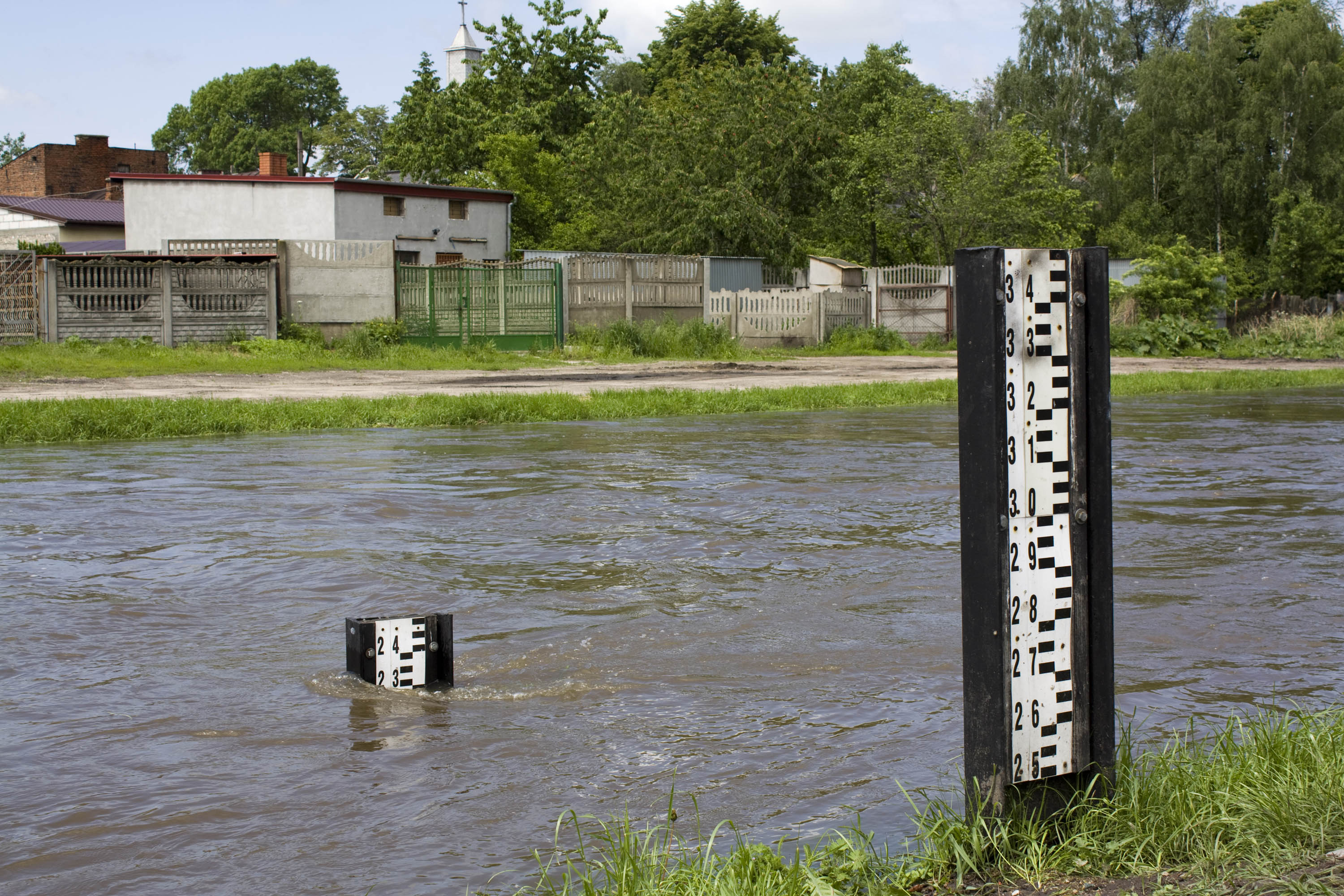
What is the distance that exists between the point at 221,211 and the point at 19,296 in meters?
11.0

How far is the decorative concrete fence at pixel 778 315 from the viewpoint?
106 ft

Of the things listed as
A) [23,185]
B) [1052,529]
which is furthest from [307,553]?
[23,185]

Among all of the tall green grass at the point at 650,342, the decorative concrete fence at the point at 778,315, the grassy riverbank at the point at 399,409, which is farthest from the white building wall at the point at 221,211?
the grassy riverbank at the point at 399,409

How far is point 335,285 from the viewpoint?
2683 cm

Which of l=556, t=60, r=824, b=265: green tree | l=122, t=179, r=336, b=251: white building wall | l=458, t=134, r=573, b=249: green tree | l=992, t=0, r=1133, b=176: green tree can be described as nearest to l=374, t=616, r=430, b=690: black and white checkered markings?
l=122, t=179, r=336, b=251: white building wall

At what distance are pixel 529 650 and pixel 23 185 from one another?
2614 inches

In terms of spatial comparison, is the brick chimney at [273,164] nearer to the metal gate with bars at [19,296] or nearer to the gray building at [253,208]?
the gray building at [253,208]

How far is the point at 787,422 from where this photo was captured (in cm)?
1580

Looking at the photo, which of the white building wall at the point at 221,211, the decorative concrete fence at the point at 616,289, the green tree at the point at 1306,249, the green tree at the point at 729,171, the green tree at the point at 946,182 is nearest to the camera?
the decorative concrete fence at the point at 616,289

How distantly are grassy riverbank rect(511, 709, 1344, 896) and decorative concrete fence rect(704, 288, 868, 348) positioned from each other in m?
28.3

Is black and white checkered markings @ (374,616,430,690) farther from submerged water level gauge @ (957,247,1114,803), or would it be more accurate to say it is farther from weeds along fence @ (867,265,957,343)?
weeds along fence @ (867,265,957,343)

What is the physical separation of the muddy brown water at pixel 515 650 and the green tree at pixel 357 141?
2920 inches

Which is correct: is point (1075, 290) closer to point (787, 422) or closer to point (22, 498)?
point (22, 498)

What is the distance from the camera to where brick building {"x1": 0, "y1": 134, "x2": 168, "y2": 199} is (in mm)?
60906
